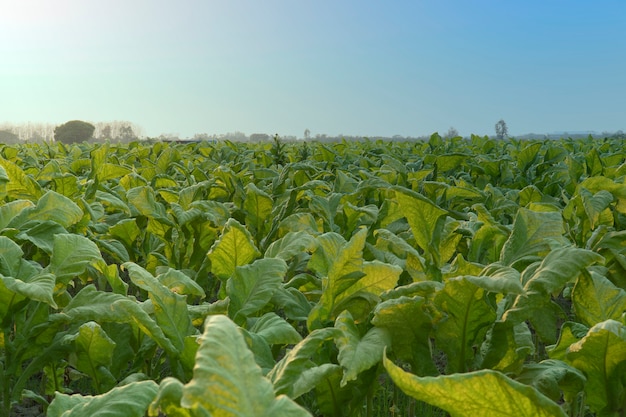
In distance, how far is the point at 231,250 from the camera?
76.5 inches

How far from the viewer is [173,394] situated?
36.5 inches

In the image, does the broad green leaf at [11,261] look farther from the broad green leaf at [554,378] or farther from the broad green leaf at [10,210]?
the broad green leaf at [554,378]

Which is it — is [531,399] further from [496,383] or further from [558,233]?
[558,233]

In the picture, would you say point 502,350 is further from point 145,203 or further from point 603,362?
point 145,203

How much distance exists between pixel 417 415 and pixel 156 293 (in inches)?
82.1

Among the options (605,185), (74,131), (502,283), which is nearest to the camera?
(502,283)

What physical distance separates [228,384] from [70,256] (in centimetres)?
134

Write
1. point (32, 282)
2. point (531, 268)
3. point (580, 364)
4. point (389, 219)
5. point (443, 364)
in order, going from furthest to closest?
point (443, 364) < point (389, 219) < point (32, 282) < point (531, 268) < point (580, 364)

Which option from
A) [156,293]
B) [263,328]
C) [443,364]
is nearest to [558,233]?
[263,328]

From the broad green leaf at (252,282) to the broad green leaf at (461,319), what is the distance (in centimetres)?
43

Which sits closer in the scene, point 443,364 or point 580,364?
point 580,364

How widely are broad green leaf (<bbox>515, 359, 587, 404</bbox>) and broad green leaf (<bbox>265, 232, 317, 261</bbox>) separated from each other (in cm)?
73

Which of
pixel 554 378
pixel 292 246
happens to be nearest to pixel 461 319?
pixel 554 378

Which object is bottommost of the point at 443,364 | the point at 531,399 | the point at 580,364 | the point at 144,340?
the point at 443,364
